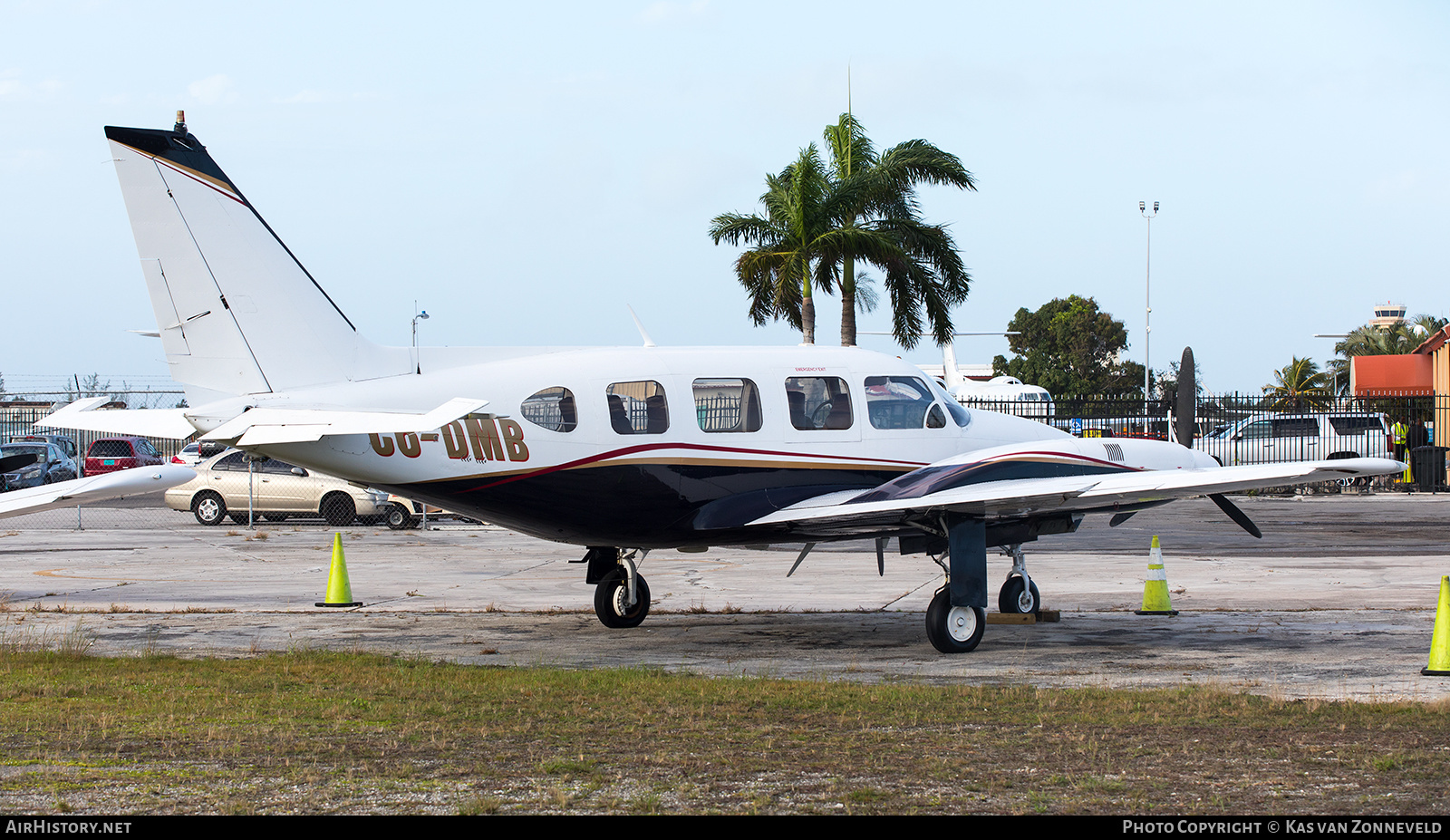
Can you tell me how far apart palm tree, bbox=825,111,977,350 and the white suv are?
10619 mm

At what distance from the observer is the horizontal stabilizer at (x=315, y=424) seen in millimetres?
10531

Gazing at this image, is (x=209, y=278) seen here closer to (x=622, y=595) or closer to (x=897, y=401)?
(x=622, y=595)

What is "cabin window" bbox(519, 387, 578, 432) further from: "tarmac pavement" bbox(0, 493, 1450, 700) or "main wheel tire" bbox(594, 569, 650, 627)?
"main wheel tire" bbox(594, 569, 650, 627)

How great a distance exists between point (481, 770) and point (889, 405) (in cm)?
742

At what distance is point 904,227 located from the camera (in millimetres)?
36938

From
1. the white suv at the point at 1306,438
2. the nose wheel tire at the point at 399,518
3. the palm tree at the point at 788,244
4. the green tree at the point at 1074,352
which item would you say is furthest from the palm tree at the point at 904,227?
the green tree at the point at 1074,352

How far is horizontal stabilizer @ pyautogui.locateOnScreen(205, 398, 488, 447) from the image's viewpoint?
10531 millimetres

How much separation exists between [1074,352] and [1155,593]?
91.9 m

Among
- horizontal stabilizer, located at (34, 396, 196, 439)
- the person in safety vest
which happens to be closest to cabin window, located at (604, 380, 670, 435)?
horizontal stabilizer, located at (34, 396, 196, 439)

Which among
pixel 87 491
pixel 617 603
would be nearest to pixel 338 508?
pixel 87 491

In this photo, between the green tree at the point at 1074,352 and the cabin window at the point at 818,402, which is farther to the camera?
the green tree at the point at 1074,352

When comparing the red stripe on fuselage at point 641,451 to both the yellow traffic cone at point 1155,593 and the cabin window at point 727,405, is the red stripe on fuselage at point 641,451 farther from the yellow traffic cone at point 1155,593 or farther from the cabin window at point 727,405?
the yellow traffic cone at point 1155,593

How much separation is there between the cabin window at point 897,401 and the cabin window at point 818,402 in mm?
292

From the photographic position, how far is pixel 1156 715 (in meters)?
8.61
